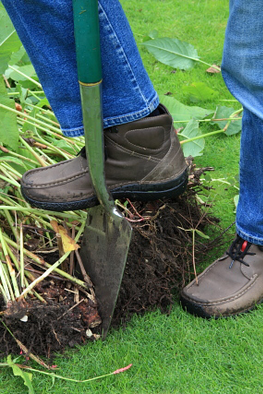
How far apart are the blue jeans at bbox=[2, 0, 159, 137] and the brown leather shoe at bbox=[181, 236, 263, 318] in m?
0.77

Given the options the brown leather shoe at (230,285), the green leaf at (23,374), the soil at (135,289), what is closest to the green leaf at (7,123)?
the soil at (135,289)

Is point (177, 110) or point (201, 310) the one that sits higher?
point (177, 110)

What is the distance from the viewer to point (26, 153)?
2311 millimetres

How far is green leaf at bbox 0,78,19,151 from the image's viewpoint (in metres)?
1.96

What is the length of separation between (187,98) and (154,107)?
2115 millimetres

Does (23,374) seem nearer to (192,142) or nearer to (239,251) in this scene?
(239,251)

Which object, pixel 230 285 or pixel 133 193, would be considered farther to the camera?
pixel 230 285

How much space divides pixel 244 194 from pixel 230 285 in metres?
0.37

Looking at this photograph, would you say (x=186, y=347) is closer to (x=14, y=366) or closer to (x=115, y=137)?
(x=14, y=366)

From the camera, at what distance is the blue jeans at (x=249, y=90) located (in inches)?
62.2

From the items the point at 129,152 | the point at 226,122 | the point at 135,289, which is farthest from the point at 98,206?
the point at 226,122

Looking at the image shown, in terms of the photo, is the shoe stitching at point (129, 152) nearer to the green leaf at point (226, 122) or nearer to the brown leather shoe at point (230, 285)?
the brown leather shoe at point (230, 285)

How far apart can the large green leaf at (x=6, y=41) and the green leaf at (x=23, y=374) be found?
1.10 metres

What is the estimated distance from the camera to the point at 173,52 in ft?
12.5
